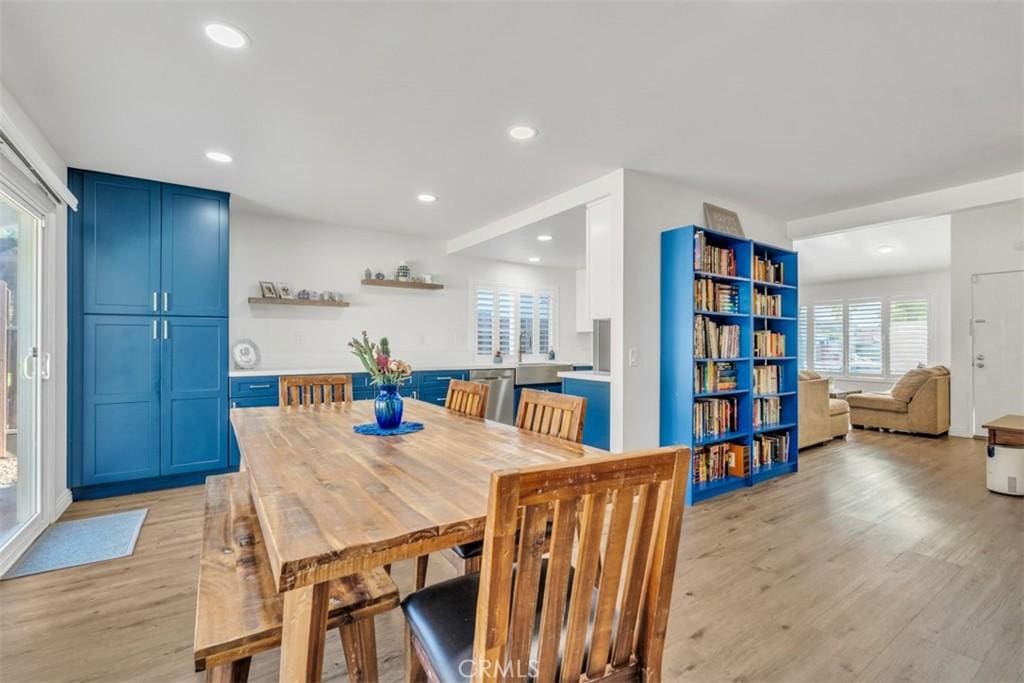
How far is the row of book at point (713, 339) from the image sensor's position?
344cm

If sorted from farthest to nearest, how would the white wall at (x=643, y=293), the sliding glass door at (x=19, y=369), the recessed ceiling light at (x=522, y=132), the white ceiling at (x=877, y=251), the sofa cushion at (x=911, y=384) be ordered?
the white ceiling at (x=877, y=251) < the sofa cushion at (x=911, y=384) < the white wall at (x=643, y=293) < the recessed ceiling light at (x=522, y=132) < the sliding glass door at (x=19, y=369)

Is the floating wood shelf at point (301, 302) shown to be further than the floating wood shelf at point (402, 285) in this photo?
No

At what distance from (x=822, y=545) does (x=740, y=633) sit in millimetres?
1158

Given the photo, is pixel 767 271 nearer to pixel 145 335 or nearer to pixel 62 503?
pixel 145 335

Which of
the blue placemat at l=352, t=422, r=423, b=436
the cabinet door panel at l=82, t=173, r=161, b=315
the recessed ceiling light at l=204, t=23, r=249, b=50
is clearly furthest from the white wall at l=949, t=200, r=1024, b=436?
the cabinet door panel at l=82, t=173, r=161, b=315

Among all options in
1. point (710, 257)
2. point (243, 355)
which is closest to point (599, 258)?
point (710, 257)

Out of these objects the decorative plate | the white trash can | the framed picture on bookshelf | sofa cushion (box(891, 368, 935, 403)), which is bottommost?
the white trash can

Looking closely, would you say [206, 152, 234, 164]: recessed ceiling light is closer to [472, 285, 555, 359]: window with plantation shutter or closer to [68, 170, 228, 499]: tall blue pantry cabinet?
[68, 170, 228, 499]: tall blue pantry cabinet

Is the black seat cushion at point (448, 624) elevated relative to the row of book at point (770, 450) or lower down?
elevated

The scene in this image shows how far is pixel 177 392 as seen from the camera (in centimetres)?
364

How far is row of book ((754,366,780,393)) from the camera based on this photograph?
13.0ft

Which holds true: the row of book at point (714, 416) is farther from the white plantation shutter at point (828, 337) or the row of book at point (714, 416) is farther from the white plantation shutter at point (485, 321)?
the white plantation shutter at point (828, 337)

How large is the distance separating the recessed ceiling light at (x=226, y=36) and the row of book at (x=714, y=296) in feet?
9.79

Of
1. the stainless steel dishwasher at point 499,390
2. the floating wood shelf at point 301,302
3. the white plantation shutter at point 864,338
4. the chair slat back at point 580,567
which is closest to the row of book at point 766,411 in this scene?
the stainless steel dishwasher at point 499,390
